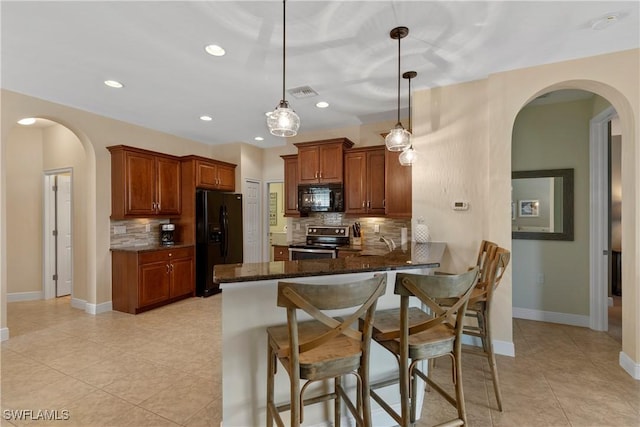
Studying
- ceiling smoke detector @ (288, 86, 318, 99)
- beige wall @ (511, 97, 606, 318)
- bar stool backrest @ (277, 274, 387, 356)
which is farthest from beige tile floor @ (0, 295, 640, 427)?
ceiling smoke detector @ (288, 86, 318, 99)

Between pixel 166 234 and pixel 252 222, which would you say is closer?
pixel 166 234

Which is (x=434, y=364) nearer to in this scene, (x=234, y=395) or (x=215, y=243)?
(x=234, y=395)

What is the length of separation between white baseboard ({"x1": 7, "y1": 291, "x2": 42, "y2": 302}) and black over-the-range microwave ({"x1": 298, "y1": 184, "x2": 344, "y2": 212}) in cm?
461

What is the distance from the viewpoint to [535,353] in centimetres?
285

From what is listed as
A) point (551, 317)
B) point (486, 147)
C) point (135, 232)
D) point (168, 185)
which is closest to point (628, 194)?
point (486, 147)

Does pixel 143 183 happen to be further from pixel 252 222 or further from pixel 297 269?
pixel 297 269

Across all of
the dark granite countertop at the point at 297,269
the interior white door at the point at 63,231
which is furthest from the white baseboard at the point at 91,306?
the dark granite countertop at the point at 297,269

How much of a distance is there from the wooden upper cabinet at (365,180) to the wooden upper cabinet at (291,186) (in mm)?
931

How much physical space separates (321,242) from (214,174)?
7.66 ft

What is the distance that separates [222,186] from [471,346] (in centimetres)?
462

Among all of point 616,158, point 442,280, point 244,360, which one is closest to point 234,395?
point 244,360

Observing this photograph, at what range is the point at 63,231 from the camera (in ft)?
16.6

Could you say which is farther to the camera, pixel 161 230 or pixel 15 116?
pixel 161 230

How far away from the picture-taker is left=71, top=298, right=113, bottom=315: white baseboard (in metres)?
4.16
